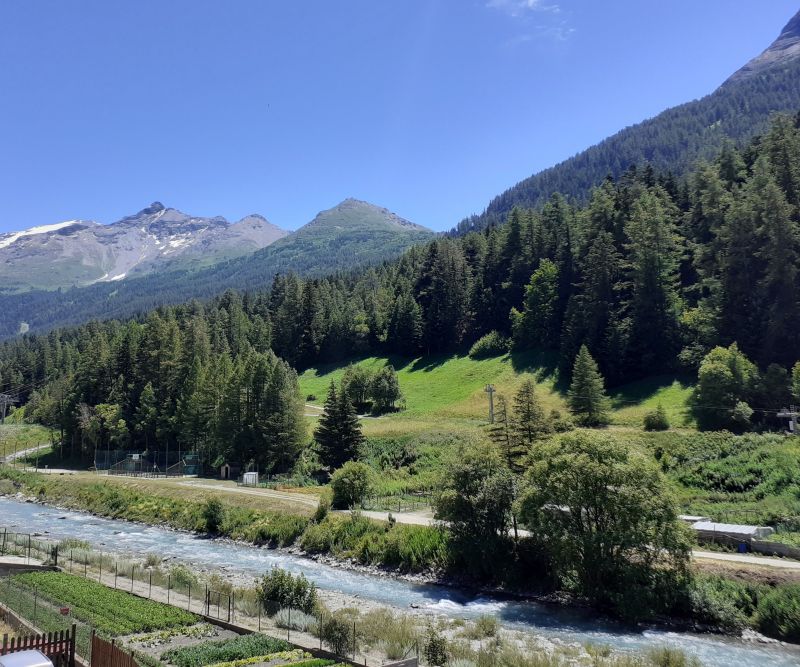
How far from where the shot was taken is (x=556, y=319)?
8331cm

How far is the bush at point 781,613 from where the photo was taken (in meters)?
23.5

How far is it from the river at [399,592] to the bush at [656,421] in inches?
1237

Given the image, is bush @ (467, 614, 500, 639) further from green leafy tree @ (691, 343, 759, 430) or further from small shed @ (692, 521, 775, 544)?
green leafy tree @ (691, 343, 759, 430)

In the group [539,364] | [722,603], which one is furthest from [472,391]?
[722,603]

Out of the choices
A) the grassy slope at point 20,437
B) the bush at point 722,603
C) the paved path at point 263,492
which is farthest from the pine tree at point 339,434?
the grassy slope at point 20,437

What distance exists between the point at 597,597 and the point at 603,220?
67.1 m

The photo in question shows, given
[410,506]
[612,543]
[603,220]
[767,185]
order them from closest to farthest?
[612,543] < [410,506] < [767,185] < [603,220]

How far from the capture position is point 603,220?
277 feet

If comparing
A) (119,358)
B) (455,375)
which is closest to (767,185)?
(455,375)

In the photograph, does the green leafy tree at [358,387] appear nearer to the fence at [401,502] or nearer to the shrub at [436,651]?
the fence at [401,502]

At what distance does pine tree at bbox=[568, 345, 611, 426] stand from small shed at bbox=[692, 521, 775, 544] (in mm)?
26887

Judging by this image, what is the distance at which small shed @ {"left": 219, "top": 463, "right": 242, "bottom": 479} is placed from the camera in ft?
228

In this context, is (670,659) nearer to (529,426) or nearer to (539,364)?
(529,426)

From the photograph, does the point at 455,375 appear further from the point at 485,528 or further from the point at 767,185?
the point at 485,528
